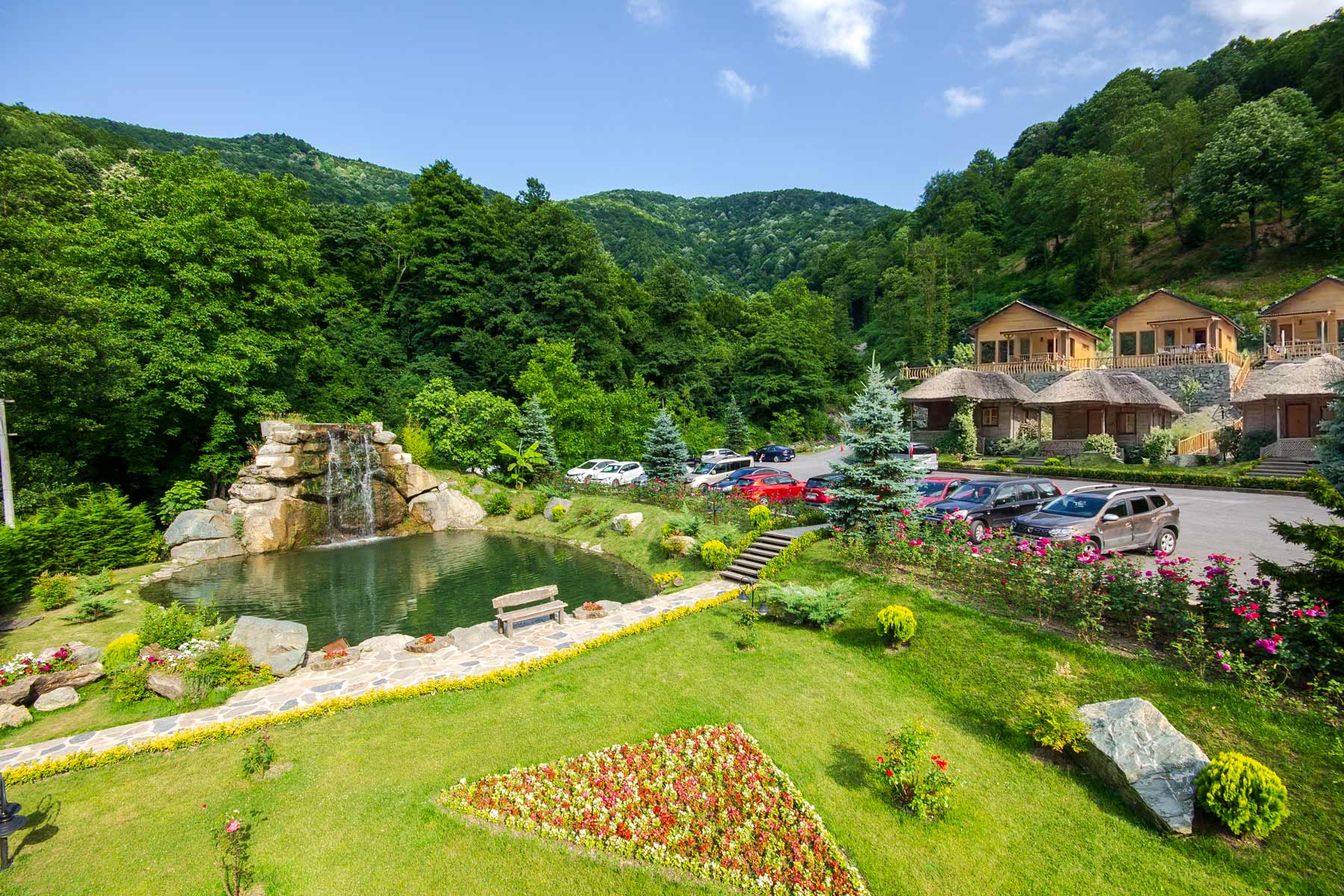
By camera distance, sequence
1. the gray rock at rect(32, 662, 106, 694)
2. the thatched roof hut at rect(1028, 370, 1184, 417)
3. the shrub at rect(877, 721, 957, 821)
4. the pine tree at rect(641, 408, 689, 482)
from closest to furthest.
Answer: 1. the shrub at rect(877, 721, 957, 821)
2. the gray rock at rect(32, 662, 106, 694)
3. the pine tree at rect(641, 408, 689, 482)
4. the thatched roof hut at rect(1028, 370, 1184, 417)

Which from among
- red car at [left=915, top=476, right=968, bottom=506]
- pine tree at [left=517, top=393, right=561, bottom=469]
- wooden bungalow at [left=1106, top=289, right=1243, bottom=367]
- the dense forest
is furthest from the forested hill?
red car at [left=915, top=476, right=968, bottom=506]

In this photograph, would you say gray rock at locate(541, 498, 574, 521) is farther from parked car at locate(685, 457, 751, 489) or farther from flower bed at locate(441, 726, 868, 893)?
flower bed at locate(441, 726, 868, 893)

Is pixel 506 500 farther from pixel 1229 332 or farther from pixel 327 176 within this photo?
pixel 327 176

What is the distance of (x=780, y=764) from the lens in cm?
800

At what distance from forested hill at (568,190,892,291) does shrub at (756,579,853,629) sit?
223ft

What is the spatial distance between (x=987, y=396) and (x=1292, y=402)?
43.8ft

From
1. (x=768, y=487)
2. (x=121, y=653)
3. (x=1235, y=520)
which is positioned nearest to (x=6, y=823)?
(x=121, y=653)

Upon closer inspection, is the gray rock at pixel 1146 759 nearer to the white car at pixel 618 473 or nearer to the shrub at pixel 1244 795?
the shrub at pixel 1244 795

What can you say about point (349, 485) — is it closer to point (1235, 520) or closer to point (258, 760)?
point (258, 760)

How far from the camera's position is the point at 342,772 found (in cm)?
792

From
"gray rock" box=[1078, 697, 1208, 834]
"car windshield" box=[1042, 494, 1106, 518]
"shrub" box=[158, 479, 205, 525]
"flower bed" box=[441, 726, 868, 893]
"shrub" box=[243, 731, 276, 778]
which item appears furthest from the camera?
"shrub" box=[158, 479, 205, 525]

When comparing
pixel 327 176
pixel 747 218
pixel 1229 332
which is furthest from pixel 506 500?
pixel 747 218

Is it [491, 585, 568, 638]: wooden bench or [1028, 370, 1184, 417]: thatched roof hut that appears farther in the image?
[1028, 370, 1184, 417]: thatched roof hut

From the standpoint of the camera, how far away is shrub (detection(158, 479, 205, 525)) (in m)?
24.5
